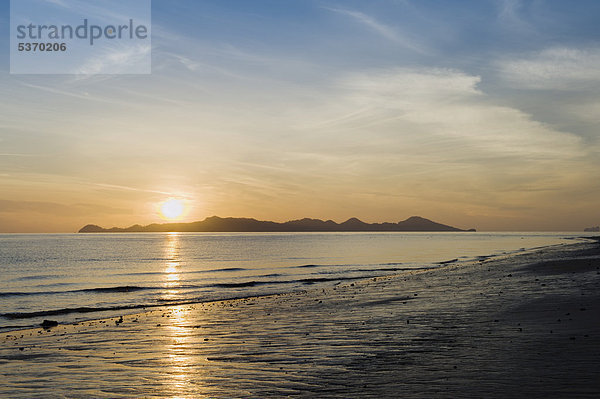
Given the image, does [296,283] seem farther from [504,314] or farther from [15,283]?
[15,283]

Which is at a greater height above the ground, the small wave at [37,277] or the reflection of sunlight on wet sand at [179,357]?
the reflection of sunlight on wet sand at [179,357]

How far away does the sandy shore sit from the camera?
462 inches

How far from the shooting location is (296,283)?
5066 cm

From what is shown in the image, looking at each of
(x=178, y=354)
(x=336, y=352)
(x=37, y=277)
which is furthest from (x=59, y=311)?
(x=37, y=277)

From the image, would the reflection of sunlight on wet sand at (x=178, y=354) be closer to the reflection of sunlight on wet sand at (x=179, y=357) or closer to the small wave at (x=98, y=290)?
the reflection of sunlight on wet sand at (x=179, y=357)

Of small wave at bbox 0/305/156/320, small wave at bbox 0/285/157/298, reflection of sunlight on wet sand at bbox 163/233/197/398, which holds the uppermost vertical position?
reflection of sunlight on wet sand at bbox 163/233/197/398

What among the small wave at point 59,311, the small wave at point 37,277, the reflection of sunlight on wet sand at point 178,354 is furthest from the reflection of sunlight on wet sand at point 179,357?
the small wave at point 37,277

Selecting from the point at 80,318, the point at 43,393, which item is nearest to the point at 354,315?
the point at 43,393

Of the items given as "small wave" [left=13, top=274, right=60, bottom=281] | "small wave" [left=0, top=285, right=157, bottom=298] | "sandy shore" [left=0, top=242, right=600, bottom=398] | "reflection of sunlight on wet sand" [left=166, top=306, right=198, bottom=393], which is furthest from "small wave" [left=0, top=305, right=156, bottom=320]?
"small wave" [left=13, top=274, right=60, bottom=281]

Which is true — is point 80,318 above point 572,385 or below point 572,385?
below

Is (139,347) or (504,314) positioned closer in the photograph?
(139,347)

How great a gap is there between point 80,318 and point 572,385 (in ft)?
97.0

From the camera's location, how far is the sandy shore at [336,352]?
11.7 meters

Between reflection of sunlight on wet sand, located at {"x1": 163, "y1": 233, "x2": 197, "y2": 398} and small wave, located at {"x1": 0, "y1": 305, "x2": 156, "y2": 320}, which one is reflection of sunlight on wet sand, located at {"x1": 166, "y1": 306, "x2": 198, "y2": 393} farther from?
small wave, located at {"x1": 0, "y1": 305, "x2": 156, "y2": 320}
